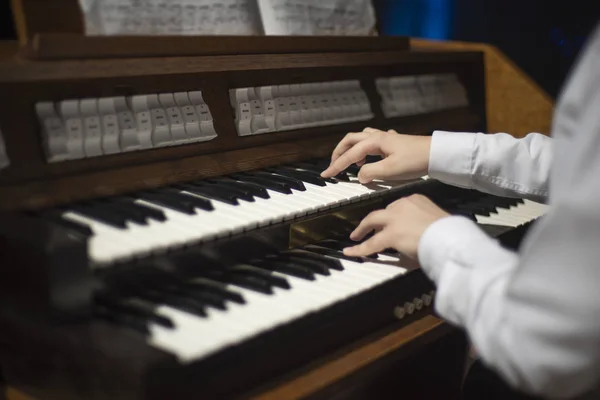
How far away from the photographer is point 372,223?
1221mm

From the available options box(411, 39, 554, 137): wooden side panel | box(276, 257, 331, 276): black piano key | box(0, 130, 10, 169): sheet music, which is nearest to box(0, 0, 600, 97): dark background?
box(411, 39, 554, 137): wooden side panel

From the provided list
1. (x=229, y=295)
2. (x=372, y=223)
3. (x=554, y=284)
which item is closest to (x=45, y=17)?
(x=229, y=295)

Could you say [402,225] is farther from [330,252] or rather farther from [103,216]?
[103,216]

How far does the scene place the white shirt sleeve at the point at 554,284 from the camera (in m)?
0.79

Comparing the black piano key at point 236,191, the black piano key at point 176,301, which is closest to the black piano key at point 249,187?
the black piano key at point 236,191

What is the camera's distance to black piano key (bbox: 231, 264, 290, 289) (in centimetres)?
111

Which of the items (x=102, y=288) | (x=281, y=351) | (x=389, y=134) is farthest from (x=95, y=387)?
(x=389, y=134)

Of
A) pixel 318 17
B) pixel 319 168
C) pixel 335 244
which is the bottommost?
pixel 335 244

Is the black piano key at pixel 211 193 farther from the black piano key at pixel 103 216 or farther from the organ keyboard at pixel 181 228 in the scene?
the black piano key at pixel 103 216

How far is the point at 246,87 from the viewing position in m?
1.47

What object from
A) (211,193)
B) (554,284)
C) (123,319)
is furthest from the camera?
(211,193)

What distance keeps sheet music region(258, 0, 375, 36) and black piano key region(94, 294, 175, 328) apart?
34.0 inches

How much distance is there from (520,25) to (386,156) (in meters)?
2.04

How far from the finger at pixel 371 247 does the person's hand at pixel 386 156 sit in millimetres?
249
